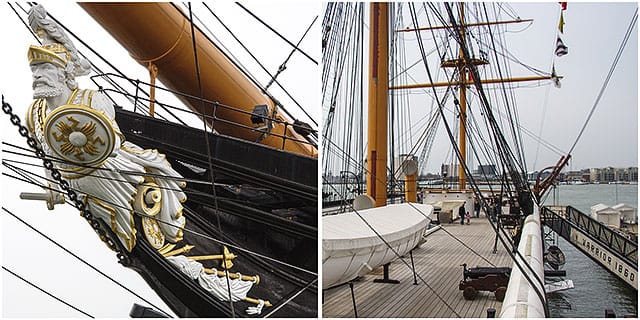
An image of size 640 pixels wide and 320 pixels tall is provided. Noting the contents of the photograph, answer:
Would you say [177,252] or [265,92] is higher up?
[265,92]

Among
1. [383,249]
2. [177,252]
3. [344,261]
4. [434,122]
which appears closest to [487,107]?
[383,249]

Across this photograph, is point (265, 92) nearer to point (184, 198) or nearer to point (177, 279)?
point (184, 198)

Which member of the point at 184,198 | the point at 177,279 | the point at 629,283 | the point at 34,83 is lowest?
the point at 629,283

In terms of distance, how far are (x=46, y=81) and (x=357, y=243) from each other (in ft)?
4.60

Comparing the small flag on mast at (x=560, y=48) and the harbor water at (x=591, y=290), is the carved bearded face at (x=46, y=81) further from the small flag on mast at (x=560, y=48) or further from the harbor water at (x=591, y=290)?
the small flag on mast at (x=560, y=48)

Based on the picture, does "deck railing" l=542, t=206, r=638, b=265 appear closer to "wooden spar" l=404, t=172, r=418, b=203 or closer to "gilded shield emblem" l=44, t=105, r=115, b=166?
"wooden spar" l=404, t=172, r=418, b=203

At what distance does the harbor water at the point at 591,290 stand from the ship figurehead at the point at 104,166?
2.29 m

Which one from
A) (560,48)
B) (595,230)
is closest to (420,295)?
(560,48)

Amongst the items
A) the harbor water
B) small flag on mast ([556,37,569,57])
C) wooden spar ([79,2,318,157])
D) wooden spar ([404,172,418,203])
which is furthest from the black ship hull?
wooden spar ([404,172,418,203])

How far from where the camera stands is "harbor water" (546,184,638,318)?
13.9ft

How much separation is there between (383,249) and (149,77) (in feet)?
4.95

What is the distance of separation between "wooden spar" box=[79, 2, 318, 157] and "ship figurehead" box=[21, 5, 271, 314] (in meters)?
0.29

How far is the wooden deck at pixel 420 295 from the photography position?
2.88 m

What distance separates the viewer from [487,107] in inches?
144
